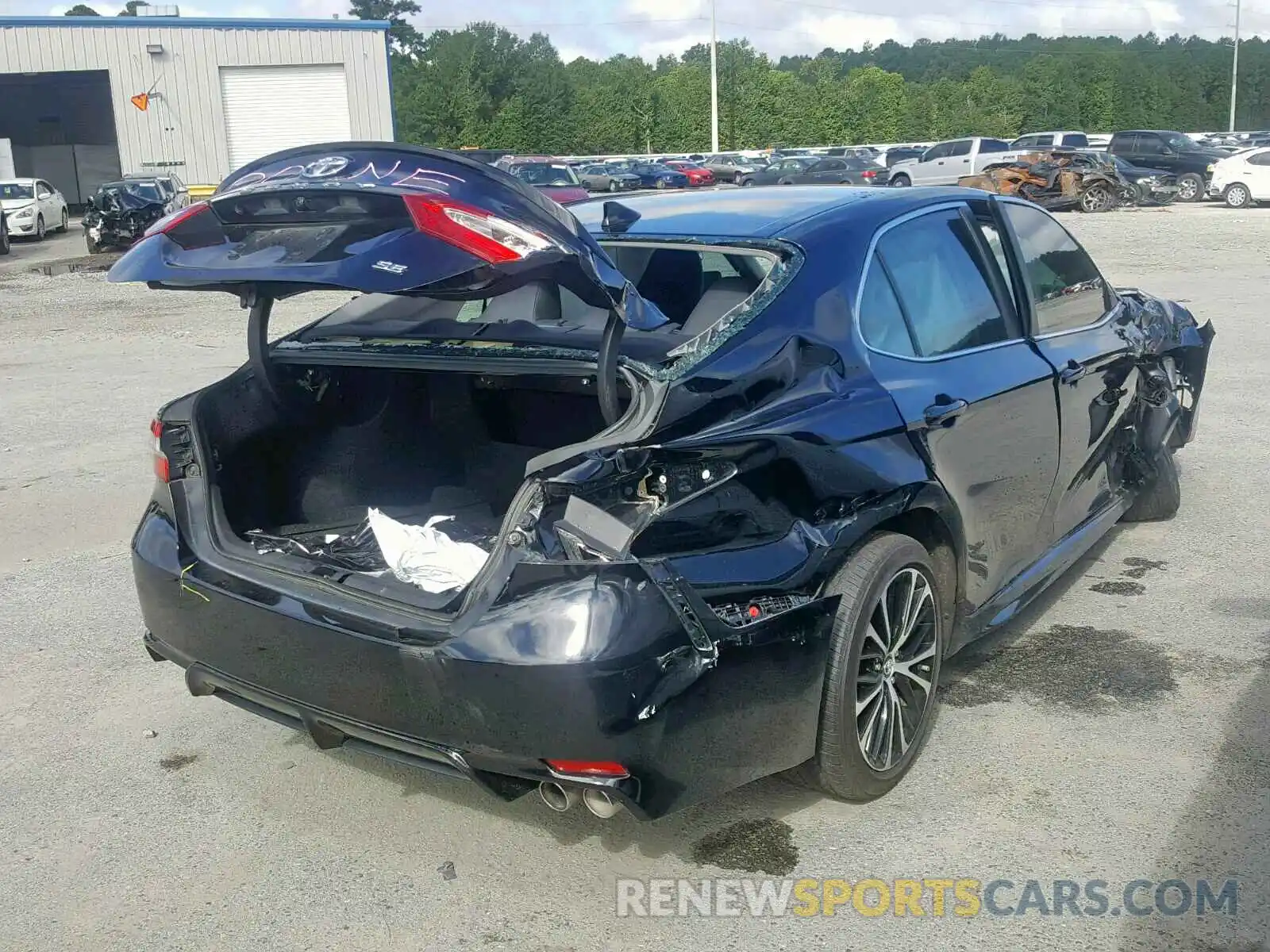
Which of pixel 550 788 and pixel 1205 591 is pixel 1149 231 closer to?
pixel 1205 591

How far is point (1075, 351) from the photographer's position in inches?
179

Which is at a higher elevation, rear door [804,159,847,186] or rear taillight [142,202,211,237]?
rear taillight [142,202,211,237]

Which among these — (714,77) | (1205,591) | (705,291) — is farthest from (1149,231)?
(714,77)

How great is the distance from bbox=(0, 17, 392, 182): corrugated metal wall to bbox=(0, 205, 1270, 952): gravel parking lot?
122 ft

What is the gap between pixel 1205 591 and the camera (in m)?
5.09

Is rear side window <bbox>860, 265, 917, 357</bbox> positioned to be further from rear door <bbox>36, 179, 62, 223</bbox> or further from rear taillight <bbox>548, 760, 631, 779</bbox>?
rear door <bbox>36, 179, 62, 223</bbox>

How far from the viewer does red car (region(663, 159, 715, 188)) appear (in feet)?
145

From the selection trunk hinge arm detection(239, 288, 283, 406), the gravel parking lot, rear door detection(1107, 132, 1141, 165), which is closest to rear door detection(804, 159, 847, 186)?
rear door detection(1107, 132, 1141, 165)

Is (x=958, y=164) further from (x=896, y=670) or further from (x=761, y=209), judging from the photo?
(x=896, y=670)

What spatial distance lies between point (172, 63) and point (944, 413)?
133 ft

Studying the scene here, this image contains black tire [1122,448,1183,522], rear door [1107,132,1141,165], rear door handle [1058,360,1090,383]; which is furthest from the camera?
rear door [1107,132,1141,165]

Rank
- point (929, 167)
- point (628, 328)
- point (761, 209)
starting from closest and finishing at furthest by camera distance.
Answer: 1. point (628, 328)
2. point (761, 209)
3. point (929, 167)

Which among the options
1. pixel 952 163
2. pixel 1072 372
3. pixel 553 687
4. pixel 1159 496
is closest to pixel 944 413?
pixel 1072 372

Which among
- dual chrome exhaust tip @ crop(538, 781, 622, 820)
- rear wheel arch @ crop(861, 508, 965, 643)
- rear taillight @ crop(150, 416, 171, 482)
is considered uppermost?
rear taillight @ crop(150, 416, 171, 482)
